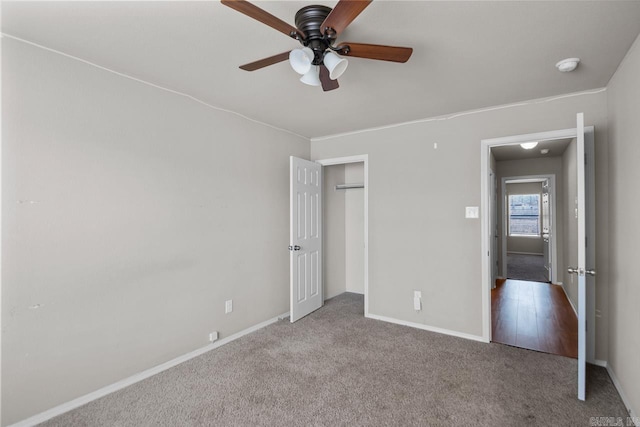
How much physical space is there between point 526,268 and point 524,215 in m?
3.16

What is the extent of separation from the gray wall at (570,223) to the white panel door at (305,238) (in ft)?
9.94

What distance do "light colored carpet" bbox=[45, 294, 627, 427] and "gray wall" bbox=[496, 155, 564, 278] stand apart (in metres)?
3.62

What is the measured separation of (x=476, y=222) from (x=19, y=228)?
12.1 ft

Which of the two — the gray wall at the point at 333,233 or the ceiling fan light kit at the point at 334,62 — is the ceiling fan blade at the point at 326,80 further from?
the gray wall at the point at 333,233

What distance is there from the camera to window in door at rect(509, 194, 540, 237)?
9.32 m

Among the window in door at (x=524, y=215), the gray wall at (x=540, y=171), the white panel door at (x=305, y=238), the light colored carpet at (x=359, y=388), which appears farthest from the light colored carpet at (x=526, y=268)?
the white panel door at (x=305, y=238)

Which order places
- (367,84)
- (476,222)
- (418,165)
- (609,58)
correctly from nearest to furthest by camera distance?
(609,58)
(367,84)
(476,222)
(418,165)

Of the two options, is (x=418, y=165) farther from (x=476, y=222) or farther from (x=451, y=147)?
(x=476, y=222)

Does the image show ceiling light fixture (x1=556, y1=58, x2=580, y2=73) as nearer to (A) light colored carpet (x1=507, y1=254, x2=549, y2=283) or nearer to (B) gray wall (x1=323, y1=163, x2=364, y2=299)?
(B) gray wall (x1=323, y1=163, x2=364, y2=299)

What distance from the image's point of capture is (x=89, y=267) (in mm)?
2160

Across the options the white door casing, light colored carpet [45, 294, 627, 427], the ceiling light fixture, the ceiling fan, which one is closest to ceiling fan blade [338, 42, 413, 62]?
the ceiling fan

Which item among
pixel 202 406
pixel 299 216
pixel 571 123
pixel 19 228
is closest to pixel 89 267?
pixel 19 228

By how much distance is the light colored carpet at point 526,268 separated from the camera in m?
6.11

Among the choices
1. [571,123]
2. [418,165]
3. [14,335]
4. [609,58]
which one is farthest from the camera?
[418,165]
